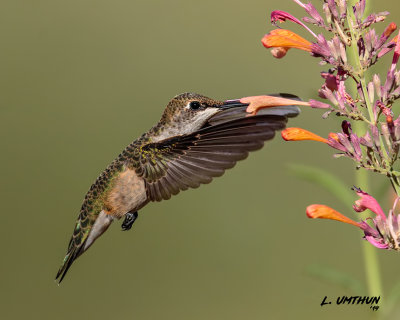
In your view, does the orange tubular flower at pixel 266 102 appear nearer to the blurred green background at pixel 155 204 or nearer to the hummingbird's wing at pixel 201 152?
the hummingbird's wing at pixel 201 152

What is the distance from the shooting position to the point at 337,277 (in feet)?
9.68

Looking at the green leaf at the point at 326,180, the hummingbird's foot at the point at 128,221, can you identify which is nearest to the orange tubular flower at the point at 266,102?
the green leaf at the point at 326,180

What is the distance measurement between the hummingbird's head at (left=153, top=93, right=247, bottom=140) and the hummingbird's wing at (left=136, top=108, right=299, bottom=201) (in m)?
0.07

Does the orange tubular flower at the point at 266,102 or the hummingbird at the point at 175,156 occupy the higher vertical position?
the orange tubular flower at the point at 266,102

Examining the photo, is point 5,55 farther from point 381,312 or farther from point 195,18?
point 381,312

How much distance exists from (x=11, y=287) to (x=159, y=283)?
1.50 metres

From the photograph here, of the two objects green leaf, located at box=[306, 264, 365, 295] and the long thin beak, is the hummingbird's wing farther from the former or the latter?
green leaf, located at box=[306, 264, 365, 295]

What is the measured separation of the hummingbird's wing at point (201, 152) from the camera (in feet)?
8.14

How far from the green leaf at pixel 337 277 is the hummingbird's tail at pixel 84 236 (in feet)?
3.50

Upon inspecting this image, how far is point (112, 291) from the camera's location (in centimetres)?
594

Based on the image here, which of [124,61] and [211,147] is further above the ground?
[124,61]

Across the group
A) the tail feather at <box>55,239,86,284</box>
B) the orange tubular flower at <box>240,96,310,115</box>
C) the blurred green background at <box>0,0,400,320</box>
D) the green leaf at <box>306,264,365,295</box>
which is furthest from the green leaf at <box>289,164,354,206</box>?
the blurred green background at <box>0,0,400,320</box>

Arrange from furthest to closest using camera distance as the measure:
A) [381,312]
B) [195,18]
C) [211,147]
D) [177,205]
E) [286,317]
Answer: [195,18], [177,205], [286,317], [381,312], [211,147]

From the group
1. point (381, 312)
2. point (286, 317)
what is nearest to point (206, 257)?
point (286, 317)
